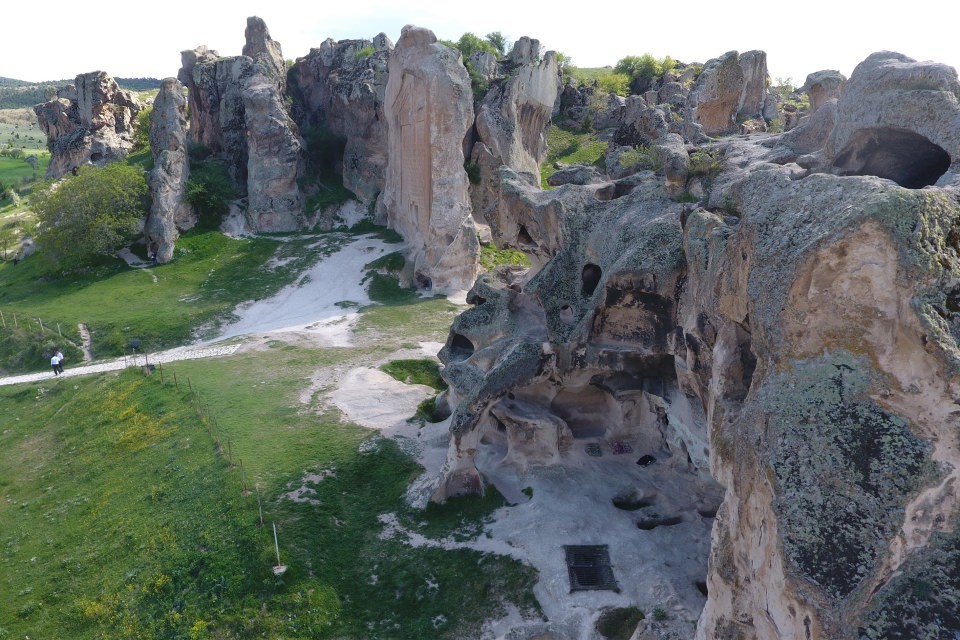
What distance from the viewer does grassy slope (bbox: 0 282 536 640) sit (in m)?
14.4

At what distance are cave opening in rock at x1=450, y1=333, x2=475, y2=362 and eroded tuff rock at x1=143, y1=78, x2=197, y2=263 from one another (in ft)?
98.7

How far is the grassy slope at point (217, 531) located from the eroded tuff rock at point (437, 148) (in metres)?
16.1

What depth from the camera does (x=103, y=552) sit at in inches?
663

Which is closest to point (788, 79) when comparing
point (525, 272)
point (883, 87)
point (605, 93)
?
point (605, 93)

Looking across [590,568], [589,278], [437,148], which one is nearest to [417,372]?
[589,278]

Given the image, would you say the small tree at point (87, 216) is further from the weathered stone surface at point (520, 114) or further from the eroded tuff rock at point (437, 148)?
the weathered stone surface at point (520, 114)

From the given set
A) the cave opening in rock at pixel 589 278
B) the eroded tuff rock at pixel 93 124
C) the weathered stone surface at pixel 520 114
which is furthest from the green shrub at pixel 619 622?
the eroded tuff rock at pixel 93 124

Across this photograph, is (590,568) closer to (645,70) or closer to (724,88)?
(724,88)

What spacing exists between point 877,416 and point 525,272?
59.7 feet

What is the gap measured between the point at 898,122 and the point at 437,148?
3051 cm

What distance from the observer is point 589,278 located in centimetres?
1819

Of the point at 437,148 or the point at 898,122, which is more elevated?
the point at 437,148

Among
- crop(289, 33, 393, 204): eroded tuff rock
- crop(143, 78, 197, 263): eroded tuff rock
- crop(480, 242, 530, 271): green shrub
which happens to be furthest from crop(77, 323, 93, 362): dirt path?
crop(289, 33, 393, 204): eroded tuff rock

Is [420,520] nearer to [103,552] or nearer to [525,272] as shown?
[103,552]
